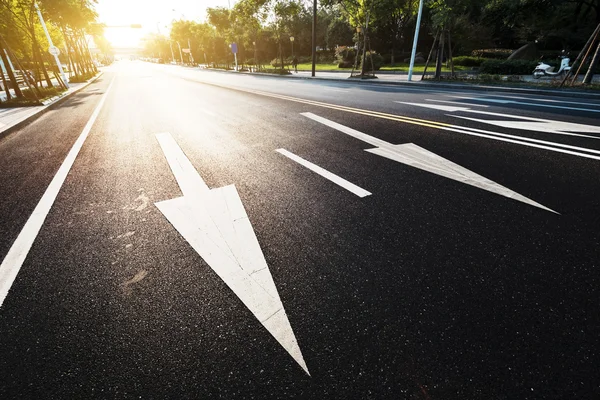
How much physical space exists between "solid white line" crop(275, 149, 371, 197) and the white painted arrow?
1.21 meters

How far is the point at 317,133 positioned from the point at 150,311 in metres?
4.74

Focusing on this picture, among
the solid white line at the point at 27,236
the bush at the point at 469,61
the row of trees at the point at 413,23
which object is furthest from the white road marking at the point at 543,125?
the bush at the point at 469,61

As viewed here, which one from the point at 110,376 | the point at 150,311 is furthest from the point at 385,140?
the point at 110,376

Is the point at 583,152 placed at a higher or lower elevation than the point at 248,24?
lower

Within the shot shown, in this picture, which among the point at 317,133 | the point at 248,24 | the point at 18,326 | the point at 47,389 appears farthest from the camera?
the point at 248,24

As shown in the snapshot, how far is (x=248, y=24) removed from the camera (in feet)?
131

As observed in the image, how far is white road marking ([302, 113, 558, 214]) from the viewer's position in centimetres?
305

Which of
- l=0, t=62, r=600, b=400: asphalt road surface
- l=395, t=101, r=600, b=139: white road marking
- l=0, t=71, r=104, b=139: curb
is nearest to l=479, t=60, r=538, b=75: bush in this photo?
l=395, t=101, r=600, b=139: white road marking

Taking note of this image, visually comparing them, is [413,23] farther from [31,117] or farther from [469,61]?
[31,117]

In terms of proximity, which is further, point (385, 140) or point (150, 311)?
point (385, 140)

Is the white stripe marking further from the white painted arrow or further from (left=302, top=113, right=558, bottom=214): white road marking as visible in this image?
the white painted arrow

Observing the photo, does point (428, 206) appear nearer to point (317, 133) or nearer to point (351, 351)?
point (351, 351)

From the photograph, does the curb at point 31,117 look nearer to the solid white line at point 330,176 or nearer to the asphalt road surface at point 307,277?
the asphalt road surface at point 307,277

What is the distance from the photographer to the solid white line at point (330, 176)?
3143 mm
